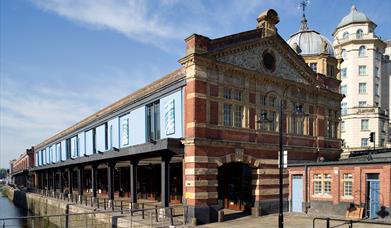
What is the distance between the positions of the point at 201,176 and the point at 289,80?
10528 mm

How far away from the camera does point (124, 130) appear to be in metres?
30.0

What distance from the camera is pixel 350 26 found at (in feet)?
205

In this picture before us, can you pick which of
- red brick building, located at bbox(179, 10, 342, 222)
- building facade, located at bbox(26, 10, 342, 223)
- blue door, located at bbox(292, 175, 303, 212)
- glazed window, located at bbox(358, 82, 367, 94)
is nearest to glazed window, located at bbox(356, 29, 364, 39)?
glazed window, located at bbox(358, 82, 367, 94)

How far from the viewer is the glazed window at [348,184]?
78.2ft

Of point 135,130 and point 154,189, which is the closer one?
point 135,130

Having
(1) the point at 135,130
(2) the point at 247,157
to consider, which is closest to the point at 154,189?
(1) the point at 135,130

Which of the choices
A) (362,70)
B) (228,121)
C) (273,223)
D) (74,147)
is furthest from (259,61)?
(362,70)

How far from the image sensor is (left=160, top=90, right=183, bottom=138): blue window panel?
75.4 feet

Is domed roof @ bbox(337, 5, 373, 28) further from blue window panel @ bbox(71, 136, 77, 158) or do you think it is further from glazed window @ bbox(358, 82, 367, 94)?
blue window panel @ bbox(71, 136, 77, 158)

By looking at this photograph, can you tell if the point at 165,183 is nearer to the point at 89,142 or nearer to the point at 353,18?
the point at 89,142

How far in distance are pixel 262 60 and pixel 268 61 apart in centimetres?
83

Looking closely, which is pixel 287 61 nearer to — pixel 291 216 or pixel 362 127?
pixel 291 216

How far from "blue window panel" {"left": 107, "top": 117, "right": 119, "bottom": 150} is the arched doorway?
9.25m

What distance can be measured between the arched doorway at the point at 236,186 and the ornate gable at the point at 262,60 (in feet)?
22.4
